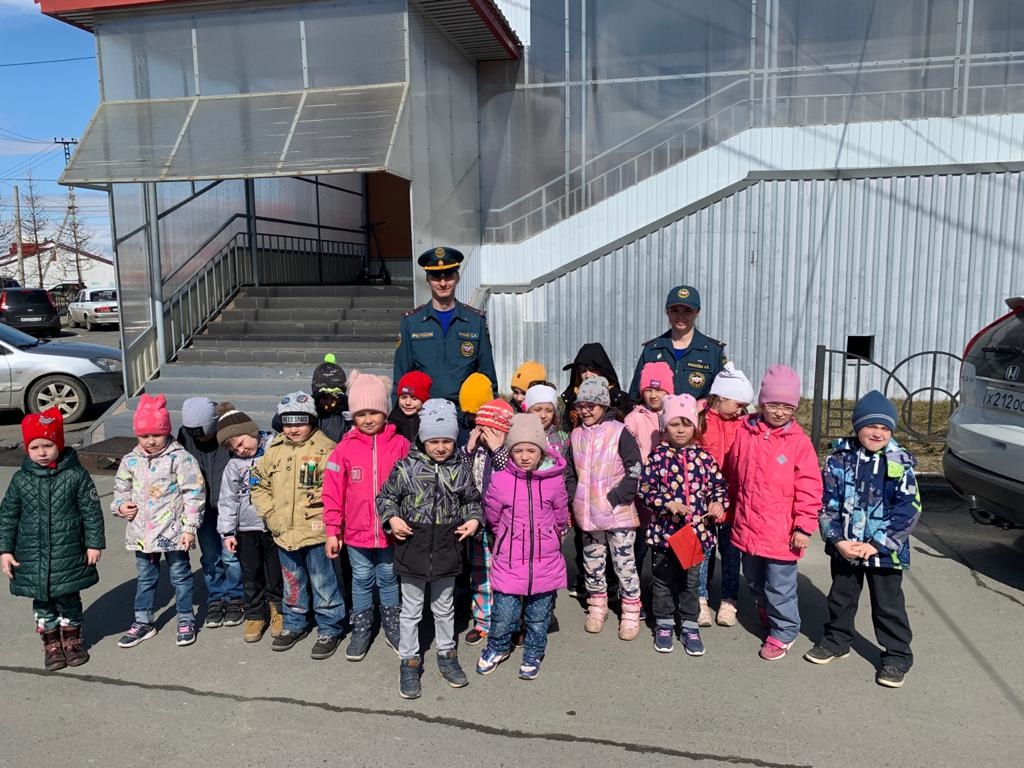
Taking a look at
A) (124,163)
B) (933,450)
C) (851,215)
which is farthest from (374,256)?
(933,450)

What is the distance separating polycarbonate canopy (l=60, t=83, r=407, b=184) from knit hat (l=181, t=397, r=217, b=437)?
12.3 feet

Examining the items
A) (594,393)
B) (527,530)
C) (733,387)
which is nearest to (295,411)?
(527,530)

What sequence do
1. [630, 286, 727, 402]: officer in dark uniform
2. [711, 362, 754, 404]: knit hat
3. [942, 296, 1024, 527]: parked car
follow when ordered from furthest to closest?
[630, 286, 727, 402]: officer in dark uniform < [942, 296, 1024, 527]: parked car < [711, 362, 754, 404]: knit hat

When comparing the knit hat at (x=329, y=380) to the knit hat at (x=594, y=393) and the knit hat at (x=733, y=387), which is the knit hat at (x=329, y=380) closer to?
the knit hat at (x=594, y=393)

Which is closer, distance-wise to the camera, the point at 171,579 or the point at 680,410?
the point at 680,410

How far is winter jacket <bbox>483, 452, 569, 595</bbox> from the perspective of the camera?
351 centimetres

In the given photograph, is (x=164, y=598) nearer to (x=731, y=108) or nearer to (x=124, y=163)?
(x=124, y=163)

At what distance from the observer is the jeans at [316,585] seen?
3.86 meters

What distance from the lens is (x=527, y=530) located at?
3514 mm

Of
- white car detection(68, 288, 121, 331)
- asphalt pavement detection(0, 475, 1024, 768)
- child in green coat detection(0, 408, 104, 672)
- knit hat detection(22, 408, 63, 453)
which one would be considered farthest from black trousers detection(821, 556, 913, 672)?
white car detection(68, 288, 121, 331)

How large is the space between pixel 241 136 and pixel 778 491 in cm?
682

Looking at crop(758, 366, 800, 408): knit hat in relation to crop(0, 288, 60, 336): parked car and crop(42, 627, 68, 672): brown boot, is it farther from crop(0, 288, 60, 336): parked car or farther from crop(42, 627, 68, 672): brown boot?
crop(0, 288, 60, 336): parked car

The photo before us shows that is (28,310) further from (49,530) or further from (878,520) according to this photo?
(878,520)

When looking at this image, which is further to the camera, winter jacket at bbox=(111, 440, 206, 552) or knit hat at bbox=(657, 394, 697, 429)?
winter jacket at bbox=(111, 440, 206, 552)
